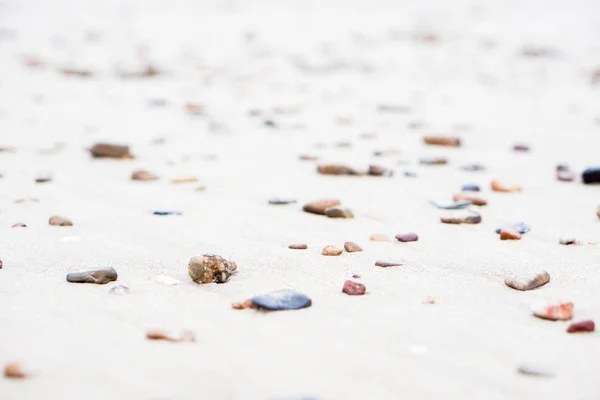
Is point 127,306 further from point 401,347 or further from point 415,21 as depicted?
point 415,21

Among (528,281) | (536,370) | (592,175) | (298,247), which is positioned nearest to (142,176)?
(298,247)

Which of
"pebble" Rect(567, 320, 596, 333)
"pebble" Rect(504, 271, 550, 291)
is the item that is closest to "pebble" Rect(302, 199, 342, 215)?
"pebble" Rect(504, 271, 550, 291)

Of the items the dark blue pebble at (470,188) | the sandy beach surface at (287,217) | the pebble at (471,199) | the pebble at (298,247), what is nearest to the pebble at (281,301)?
the sandy beach surface at (287,217)

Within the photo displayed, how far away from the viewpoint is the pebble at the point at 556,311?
1715mm

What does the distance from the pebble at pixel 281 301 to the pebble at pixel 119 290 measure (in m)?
0.36

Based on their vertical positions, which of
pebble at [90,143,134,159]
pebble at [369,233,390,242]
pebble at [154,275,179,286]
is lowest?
pebble at [90,143,134,159]

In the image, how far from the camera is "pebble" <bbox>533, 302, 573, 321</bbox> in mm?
1715

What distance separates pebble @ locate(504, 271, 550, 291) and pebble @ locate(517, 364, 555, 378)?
1.58 ft

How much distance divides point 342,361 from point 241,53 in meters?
6.01

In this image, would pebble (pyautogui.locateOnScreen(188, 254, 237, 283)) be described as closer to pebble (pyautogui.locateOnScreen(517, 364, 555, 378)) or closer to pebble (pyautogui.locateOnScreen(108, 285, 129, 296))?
pebble (pyautogui.locateOnScreen(108, 285, 129, 296))

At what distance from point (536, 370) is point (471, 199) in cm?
155

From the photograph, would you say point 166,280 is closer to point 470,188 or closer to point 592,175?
point 470,188

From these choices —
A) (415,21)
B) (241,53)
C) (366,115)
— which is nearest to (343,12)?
(415,21)

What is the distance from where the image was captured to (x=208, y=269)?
1.94 metres
